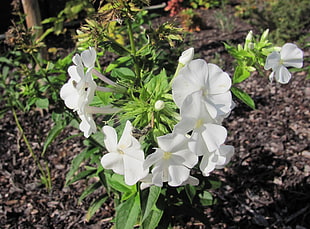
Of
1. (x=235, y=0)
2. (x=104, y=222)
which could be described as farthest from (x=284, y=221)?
(x=235, y=0)

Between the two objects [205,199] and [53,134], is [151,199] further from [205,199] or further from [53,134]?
[53,134]

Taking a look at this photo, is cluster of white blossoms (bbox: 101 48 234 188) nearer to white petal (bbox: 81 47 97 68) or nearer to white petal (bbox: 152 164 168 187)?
white petal (bbox: 152 164 168 187)

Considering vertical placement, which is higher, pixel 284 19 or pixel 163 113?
pixel 163 113

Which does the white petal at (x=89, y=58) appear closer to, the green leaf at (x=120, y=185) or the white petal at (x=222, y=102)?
the white petal at (x=222, y=102)

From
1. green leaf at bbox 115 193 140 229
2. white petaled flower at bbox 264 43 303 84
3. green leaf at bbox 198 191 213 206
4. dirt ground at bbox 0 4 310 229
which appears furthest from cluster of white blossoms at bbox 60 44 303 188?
dirt ground at bbox 0 4 310 229

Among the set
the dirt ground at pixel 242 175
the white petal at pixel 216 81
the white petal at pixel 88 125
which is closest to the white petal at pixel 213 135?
the white petal at pixel 216 81

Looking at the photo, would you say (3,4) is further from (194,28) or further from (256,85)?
(256,85)

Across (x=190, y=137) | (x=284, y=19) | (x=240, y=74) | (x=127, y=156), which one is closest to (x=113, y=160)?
(x=127, y=156)
